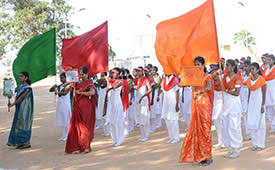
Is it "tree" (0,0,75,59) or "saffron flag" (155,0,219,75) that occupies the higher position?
"tree" (0,0,75,59)

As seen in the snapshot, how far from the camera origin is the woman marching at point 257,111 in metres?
6.81

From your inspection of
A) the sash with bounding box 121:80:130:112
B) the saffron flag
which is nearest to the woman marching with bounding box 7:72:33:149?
the sash with bounding box 121:80:130:112

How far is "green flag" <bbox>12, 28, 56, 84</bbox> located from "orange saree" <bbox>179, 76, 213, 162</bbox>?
404 cm

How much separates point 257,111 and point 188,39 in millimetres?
2549

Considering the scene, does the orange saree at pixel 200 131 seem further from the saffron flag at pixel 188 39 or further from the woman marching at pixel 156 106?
the woman marching at pixel 156 106

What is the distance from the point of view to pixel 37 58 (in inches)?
319

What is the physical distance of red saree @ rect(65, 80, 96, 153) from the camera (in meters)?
6.99

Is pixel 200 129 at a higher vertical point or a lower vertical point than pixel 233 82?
lower

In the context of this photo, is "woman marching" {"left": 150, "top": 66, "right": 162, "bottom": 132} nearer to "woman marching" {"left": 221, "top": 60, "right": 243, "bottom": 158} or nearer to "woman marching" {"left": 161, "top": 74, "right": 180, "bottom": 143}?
"woman marching" {"left": 161, "top": 74, "right": 180, "bottom": 143}

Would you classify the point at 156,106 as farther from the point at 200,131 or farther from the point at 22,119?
the point at 200,131

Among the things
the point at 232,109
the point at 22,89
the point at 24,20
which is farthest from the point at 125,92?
the point at 24,20

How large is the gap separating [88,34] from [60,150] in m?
2.89

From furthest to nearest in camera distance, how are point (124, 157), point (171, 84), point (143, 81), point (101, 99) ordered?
point (101, 99) → point (143, 81) → point (171, 84) → point (124, 157)

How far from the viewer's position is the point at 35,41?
8.11 m
